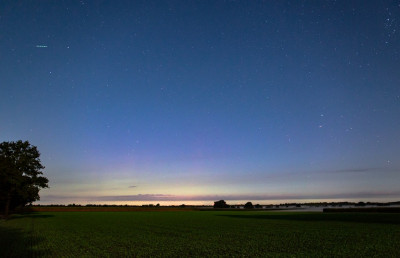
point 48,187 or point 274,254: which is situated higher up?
point 48,187

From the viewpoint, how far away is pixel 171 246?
73.5 feet

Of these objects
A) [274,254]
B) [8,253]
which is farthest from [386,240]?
[8,253]

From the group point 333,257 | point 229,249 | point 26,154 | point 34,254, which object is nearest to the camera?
point 333,257

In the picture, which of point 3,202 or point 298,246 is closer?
point 298,246

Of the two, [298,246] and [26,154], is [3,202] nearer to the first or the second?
[26,154]

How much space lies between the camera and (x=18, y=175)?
66.6 metres

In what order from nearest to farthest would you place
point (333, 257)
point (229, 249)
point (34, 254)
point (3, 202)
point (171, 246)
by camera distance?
point (333, 257) → point (34, 254) → point (229, 249) → point (171, 246) → point (3, 202)

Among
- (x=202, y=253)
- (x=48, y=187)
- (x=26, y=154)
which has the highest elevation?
(x=26, y=154)

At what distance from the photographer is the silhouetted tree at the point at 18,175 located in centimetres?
6525

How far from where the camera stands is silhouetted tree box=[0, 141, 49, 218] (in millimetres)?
65250

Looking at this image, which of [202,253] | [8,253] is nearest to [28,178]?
[8,253]

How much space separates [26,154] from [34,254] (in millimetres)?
61570

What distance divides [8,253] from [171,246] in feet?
34.5

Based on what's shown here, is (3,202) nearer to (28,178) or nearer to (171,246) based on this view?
(28,178)
